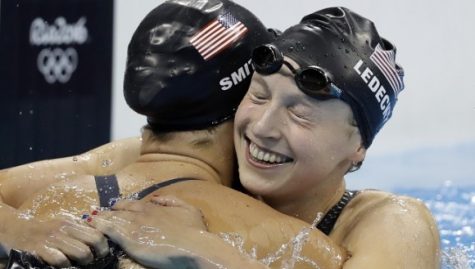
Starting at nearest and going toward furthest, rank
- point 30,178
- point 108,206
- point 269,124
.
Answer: point 108,206, point 269,124, point 30,178

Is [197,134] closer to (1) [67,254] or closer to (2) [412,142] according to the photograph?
(1) [67,254]

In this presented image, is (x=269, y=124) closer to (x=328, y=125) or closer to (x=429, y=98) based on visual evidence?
(x=328, y=125)

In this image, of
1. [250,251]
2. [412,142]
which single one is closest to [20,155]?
[412,142]

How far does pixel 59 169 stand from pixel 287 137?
709 millimetres

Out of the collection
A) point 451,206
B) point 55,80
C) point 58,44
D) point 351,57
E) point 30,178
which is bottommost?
point 451,206

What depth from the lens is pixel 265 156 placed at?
2381mm

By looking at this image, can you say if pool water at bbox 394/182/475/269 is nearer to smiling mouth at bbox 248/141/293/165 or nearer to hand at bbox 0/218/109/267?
smiling mouth at bbox 248/141/293/165

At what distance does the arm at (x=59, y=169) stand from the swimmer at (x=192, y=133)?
0.85 ft

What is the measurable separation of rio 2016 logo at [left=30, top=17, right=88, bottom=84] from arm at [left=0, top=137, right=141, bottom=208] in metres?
1.60

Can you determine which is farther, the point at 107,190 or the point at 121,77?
the point at 121,77

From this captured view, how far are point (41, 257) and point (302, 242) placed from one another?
54 cm

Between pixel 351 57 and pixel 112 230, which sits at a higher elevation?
pixel 351 57

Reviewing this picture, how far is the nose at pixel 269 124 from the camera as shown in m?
2.34

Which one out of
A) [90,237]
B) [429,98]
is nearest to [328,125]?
[90,237]
